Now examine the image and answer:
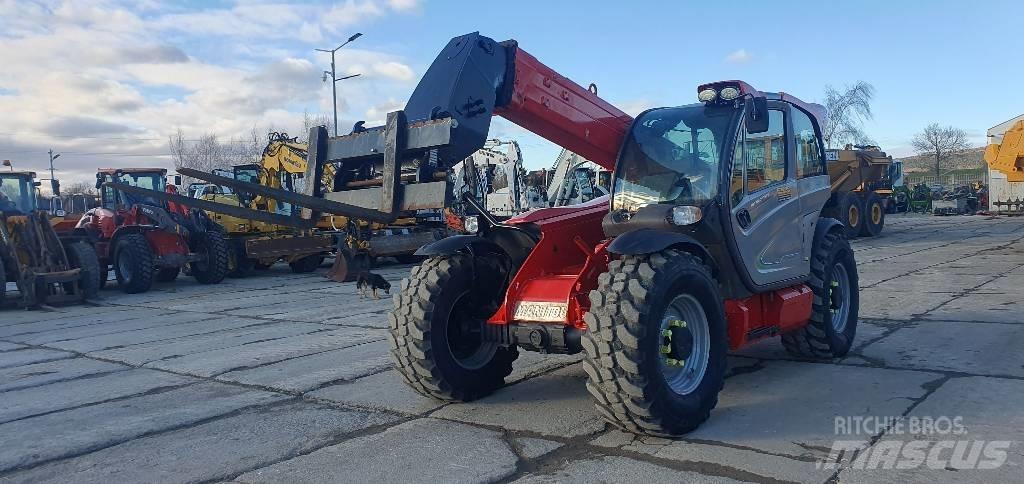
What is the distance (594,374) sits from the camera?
4.75 meters

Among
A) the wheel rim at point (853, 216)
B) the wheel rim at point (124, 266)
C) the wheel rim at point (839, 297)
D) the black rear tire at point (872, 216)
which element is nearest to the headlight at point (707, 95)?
the wheel rim at point (839, 297)

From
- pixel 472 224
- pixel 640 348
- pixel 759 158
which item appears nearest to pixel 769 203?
pixel 759 158

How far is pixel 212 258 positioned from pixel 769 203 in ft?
44.5

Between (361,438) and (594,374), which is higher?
(594,374)

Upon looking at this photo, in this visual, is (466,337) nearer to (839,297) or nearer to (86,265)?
(839,297)

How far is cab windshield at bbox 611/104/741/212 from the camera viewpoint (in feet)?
19.2

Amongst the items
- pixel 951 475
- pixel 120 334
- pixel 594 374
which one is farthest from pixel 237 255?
pixel 951 475

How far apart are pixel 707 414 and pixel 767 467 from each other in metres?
0.82

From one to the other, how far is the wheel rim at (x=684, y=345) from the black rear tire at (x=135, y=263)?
13.2 meters

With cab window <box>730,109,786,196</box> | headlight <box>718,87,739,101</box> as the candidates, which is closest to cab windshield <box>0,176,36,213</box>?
headlight <box>718,87,739,101</box>

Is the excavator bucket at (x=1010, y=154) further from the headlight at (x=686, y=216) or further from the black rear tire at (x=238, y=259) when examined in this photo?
the black rear tire at (x=238, y=259)

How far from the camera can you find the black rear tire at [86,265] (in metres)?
14.3

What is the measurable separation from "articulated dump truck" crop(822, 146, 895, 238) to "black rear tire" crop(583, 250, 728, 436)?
19.6m

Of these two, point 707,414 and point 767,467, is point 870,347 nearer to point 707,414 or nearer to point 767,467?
point 707,414
